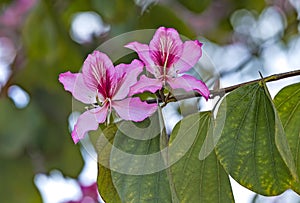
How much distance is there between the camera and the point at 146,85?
547mm

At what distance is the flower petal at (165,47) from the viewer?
1.88 feet

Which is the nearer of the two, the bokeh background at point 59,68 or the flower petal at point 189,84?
the flower petal at point 189,84

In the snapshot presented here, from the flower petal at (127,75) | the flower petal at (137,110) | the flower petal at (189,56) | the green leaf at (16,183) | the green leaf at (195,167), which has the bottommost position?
the green leaf at (195,167)

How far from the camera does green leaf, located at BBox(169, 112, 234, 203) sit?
56 cm

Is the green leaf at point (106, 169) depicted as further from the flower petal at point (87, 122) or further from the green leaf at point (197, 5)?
the green leaf at point (197, 5)

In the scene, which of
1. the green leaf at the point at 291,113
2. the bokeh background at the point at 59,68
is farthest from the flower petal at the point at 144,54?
the bokeh background at the point at 59,68

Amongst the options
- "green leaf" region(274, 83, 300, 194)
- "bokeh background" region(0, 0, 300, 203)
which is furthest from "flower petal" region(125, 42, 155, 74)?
"bokeh background" region(0, 0, 300, 203)

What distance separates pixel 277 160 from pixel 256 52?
3.00ft

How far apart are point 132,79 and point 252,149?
0.12m

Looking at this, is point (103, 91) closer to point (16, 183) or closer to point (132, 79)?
point (132, 79)

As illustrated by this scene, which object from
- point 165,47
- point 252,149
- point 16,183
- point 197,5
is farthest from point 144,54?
point 16,183

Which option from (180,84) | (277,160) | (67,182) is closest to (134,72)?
(180,84)

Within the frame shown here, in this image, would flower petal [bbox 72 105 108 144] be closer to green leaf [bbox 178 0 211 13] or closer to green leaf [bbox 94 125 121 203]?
green leaf [bbox 94 125 121 203]

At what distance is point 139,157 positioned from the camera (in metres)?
0.56
